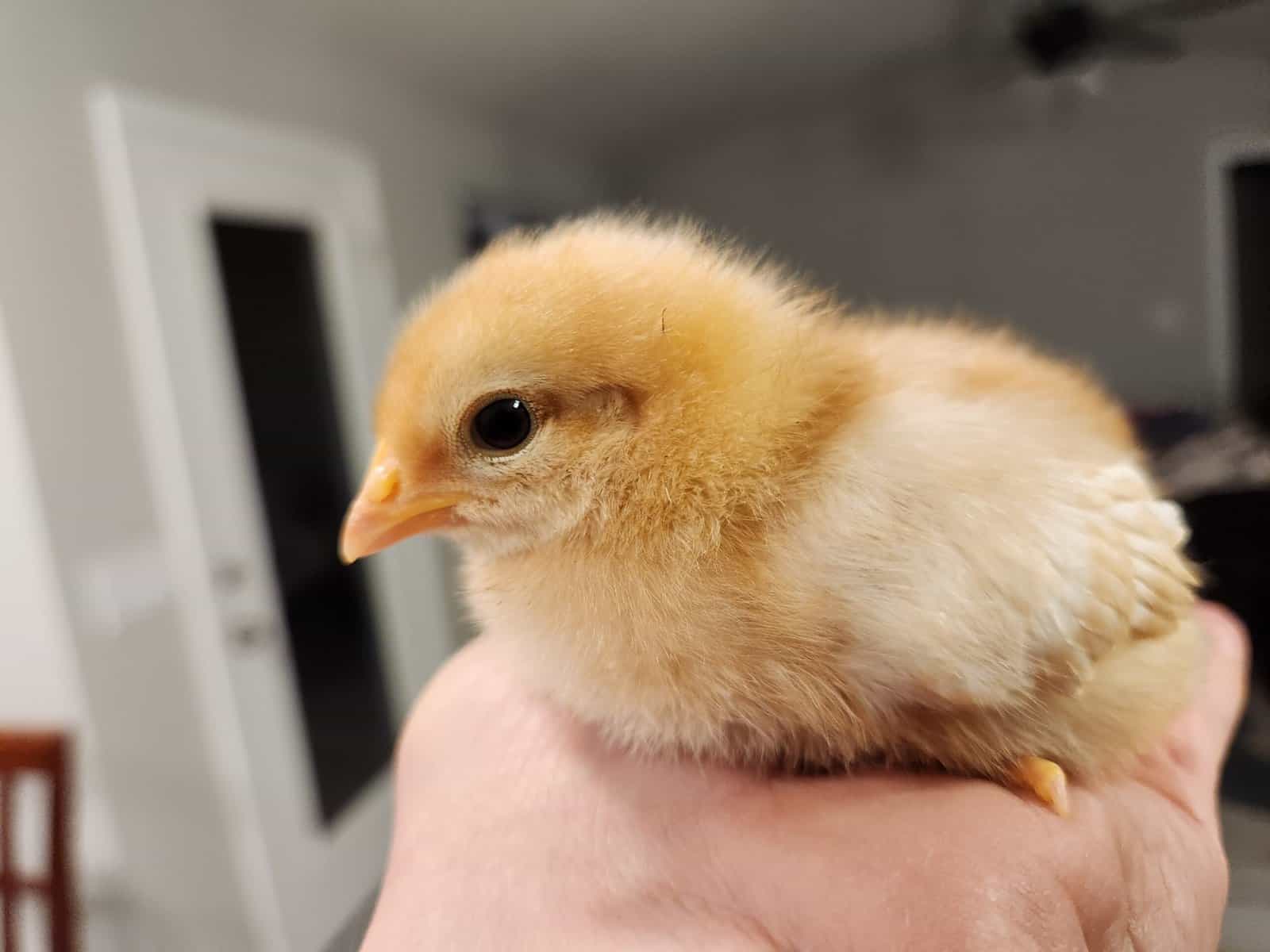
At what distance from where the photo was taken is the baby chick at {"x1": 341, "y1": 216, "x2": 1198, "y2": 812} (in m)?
0.48

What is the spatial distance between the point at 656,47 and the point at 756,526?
308cm

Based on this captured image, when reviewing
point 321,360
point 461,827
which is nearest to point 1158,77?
point 321,360

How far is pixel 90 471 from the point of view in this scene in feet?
5.11

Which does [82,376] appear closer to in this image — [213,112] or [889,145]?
[213,112]

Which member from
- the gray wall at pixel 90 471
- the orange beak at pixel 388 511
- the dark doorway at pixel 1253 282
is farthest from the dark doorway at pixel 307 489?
the dark doorway at pixel 1253 282

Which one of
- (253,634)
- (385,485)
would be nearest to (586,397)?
(385,485)

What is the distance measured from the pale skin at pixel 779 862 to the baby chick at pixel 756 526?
36 millimetres

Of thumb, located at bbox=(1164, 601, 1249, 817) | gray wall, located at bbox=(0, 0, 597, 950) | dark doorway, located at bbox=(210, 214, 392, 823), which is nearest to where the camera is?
thumb, located at bbox=(1164, 601, 1249, 817)

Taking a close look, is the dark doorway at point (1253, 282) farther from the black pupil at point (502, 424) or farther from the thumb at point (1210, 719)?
the black pupil at point (502, 424)

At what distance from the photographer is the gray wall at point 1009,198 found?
321 cm

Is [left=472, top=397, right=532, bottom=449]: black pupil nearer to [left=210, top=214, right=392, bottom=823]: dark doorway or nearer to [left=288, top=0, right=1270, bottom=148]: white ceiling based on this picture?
[left=210, top=214, right=392, bottom=823]: dark doorway

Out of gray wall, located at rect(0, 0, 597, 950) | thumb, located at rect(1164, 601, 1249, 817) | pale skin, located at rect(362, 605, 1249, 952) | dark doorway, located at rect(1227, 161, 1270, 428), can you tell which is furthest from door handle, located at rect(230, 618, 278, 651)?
dark doorway, located at rect(1227, 161, 1270, 428)

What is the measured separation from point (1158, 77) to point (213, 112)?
3.53 metres

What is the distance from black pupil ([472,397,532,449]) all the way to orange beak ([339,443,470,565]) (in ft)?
0.17
